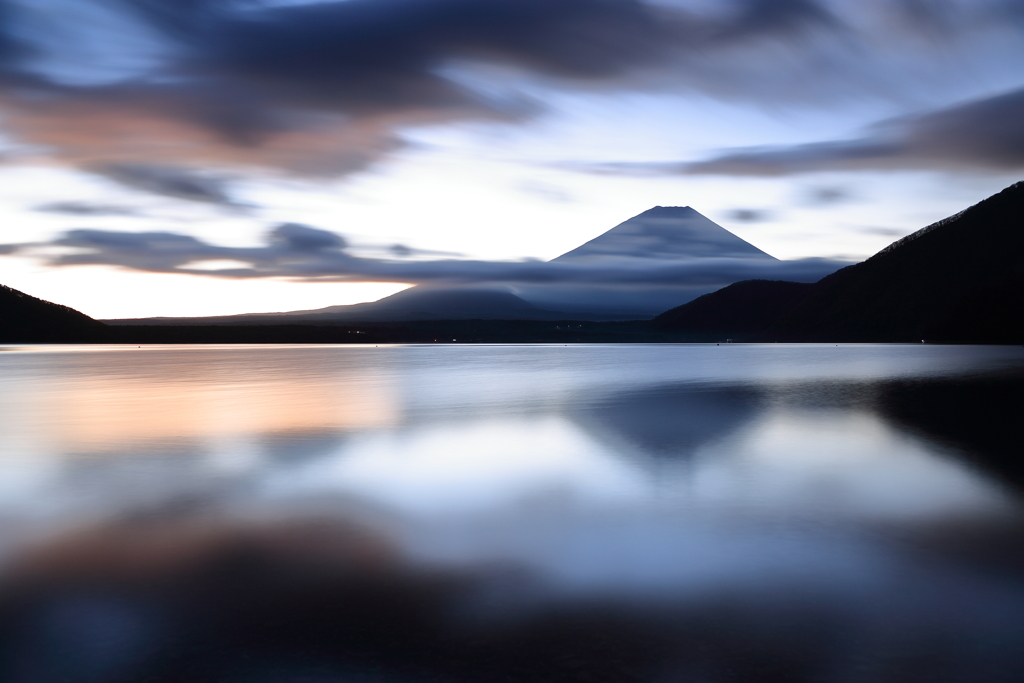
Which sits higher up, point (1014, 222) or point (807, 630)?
point (1014, 222)

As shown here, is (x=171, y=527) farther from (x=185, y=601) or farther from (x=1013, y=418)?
(x=1013, y=418)

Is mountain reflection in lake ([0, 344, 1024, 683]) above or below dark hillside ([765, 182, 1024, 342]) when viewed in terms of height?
below

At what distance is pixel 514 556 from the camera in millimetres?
8719

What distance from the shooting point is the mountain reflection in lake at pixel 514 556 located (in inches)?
232

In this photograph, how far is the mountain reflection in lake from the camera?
19.3ft

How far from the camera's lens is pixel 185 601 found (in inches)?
282

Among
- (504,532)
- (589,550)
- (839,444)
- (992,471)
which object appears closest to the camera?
(589,550)

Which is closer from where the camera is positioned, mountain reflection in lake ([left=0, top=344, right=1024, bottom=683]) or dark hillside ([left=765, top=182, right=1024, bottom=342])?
mountain reflection in lake ([left=0, top=344, right=1024, bottom=683])

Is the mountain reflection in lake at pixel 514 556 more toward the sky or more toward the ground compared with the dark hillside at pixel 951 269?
more toward the ground

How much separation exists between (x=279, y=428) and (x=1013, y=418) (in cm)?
2036

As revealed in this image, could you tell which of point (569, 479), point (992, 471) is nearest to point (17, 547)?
point (569, 479)

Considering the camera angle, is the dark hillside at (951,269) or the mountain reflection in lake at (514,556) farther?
the dark hillside at (951,269)

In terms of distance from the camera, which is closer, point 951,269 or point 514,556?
point 514,556

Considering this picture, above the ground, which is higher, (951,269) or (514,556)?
(951,269)
